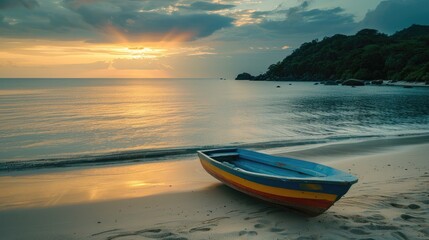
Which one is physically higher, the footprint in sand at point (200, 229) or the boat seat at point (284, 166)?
the boat seat at point (284, 166)

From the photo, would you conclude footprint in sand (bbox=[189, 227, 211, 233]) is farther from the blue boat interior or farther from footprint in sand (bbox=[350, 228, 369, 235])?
footprint in sand (bbox=[350, 228, 369, 235])

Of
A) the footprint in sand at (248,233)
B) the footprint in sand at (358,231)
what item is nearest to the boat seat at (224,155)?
the footprint in sand at (248,233)

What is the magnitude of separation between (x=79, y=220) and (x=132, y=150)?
10940 mm

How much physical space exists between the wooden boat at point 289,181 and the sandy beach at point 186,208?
1.28 ft

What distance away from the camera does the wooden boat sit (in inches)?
277

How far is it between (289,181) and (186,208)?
2.71 metres

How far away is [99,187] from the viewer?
1111cm

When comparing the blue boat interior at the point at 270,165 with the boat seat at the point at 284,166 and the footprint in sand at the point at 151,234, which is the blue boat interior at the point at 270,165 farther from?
the footprint in sand at the point at 151,234

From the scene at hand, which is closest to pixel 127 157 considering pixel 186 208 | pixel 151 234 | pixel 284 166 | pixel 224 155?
pixel 224 155

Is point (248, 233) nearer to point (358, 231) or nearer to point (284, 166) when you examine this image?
point (358, 231)

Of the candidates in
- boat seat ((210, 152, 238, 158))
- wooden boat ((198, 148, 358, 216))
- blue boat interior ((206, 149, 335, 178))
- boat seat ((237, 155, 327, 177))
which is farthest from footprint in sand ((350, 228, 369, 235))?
boat seat ((210, 152, 238, 158))

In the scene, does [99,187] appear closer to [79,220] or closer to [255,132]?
[79,220]

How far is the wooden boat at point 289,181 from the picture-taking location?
7047 mm

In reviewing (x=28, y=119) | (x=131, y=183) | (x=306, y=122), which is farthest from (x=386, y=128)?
(x=28, y=119)
